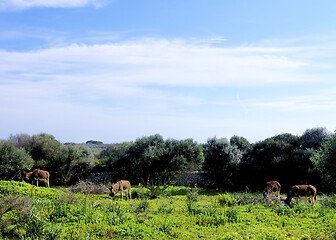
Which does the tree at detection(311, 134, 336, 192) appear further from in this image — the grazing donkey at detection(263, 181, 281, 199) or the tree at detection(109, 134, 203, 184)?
the tree at detection(109, 134, 203, 184)

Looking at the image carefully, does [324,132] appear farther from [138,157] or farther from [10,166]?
[10,166]

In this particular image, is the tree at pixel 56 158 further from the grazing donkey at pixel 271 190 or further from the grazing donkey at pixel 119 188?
the grazing donkey at pixel 271 190

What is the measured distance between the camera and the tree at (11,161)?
2538cm

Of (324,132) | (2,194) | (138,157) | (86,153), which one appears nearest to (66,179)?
(86,153)

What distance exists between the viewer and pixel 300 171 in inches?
992

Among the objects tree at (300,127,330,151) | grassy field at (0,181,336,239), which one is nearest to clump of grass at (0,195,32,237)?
grassy field at (0,181,336,239)

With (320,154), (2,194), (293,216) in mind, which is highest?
(320,154)

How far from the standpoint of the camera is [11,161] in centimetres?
2561

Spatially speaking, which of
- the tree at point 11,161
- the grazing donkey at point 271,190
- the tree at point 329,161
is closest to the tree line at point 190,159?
the tree at point 11,161

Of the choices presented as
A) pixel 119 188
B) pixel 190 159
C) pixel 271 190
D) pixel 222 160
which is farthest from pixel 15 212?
pixel 190 159

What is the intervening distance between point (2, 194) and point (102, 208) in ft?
20.0

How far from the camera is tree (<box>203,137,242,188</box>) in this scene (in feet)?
88.0

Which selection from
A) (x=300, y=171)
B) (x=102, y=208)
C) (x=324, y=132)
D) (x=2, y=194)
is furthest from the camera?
(x=324, y=132)

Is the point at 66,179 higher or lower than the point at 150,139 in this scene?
lower
